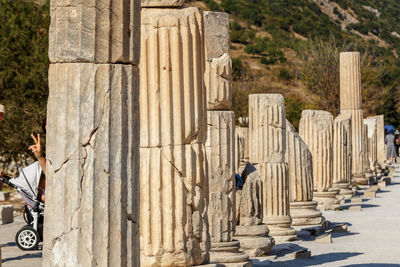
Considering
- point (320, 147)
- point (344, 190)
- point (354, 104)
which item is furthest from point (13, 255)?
point (354, 104)

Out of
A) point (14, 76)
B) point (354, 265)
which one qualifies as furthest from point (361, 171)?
point (354, 265)

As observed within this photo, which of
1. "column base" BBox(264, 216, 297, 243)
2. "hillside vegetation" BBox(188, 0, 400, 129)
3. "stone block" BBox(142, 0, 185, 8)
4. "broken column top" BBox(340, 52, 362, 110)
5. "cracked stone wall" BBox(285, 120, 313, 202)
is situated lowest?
"column base" BBox(264, 216, 297, 243)

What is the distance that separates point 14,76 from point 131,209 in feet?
57.0

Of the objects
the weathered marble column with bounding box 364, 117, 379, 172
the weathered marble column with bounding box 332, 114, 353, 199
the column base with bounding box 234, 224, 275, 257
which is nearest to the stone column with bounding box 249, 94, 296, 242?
the column base with bounding box 234, 224, 275, 257

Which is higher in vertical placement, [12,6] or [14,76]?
[12,6]

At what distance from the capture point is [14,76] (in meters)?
22.4

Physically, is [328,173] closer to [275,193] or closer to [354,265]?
[275,193]

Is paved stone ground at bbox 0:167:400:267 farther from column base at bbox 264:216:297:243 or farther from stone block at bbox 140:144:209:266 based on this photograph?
stone block at bbox 140:144:209:266

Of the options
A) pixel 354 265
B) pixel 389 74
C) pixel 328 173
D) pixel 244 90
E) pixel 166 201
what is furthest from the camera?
pixel 389 74

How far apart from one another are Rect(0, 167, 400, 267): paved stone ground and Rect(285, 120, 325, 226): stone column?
2.64 feet

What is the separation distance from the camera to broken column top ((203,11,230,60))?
10.0 meters

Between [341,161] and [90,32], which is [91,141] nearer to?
[90,32]

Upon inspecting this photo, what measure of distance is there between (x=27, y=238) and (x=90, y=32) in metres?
6.87

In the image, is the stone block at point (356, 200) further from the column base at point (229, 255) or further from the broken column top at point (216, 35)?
the column base at point (229, 255)
